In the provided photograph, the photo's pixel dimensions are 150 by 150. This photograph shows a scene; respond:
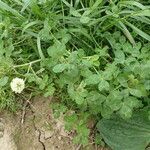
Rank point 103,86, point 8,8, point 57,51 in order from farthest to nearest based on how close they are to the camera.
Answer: point 8,8 → point 57,51 → point 103,86

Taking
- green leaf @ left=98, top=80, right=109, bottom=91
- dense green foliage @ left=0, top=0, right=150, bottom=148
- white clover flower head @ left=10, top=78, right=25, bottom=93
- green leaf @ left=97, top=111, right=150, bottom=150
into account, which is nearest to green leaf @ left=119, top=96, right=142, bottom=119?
dense green foliage @ left=0, top=0, right=150, bottom=148

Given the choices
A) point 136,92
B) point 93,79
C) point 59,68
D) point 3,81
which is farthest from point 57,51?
point 136,92

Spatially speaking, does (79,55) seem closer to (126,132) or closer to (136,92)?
(136,92)

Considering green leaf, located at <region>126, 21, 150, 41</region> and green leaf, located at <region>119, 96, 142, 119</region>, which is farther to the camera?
green leaf, located at <region>126, 21, 150, 41</region>

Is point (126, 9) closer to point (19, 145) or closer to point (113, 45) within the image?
point (113, 45)

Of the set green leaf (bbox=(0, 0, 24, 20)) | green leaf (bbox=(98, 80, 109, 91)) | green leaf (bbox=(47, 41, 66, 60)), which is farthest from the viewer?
green leaf (bbox=(0, 0, 24, 20))

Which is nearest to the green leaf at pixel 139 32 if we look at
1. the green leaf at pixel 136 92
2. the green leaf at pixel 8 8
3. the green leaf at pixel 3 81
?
the green leaf at pixel 136 92

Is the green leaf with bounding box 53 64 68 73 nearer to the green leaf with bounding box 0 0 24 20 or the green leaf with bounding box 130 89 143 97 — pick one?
the green leaf with bounding box 130 89 143 97
